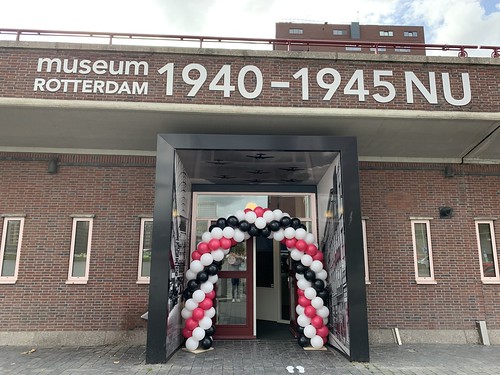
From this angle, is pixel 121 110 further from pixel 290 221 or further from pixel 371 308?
pixel 371 308

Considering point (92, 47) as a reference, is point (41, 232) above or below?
below

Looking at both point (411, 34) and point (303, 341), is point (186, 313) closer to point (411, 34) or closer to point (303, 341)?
point (303, 341)

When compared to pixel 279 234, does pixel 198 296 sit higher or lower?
lower

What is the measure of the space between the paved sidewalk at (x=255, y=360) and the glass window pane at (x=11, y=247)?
158 centimetres

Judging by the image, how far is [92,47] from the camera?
7.02m

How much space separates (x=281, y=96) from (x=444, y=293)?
223 inches

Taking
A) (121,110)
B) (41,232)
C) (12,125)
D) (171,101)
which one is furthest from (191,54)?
(41,232)

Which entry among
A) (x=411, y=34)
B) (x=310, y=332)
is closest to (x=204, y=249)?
(x=310, y=332)

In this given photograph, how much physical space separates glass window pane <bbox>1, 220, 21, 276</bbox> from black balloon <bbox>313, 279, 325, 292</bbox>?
6371 millimetres

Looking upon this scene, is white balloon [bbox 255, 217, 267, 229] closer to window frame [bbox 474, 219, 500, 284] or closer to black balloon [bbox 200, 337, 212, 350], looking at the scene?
black balloon [bbox 200, 337, 212, 350]

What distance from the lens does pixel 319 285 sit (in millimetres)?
7297

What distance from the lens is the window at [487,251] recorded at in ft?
27.6

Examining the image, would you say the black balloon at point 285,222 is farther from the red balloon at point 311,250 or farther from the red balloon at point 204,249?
the red balloon at point 204,249

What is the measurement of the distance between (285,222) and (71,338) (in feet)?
16.5
